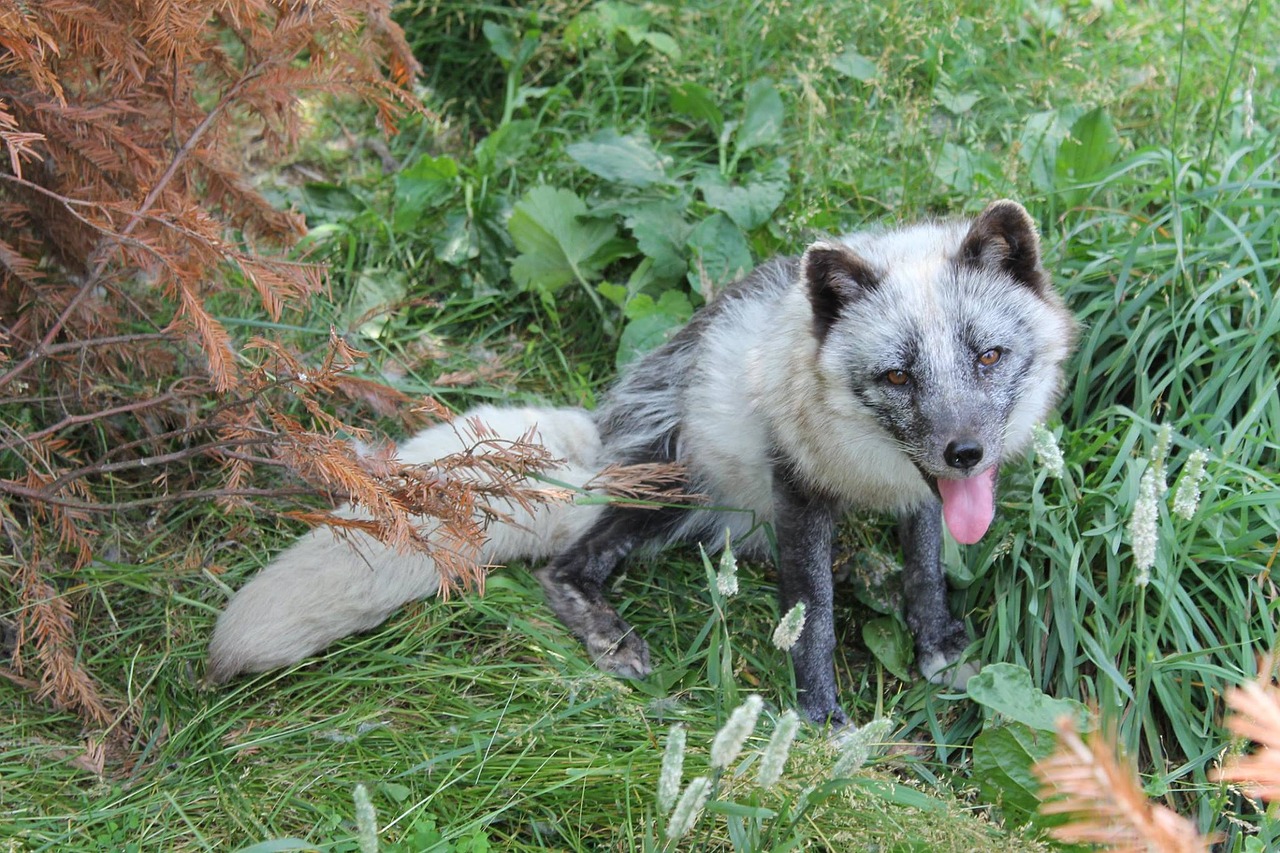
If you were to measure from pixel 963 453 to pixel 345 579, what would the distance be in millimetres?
1742

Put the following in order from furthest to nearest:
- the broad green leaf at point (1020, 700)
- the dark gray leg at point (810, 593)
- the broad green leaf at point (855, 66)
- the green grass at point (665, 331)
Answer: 1. the broad green leaf at point (855, 66)
2. the dark gray leg at point (810, 593)
3. the green grass at point (665, 331)
4. the broad green leaf at point (1020, 700)

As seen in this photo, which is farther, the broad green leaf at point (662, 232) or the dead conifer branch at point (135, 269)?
the broad green leaf at point (662, 232)

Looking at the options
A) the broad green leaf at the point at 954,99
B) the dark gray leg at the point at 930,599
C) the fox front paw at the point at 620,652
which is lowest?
the fox front paw at the point at 620,652

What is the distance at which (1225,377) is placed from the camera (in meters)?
3.38

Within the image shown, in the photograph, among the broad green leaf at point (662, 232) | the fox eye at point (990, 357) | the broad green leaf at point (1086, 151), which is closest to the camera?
the fox eye at point (990, 357)

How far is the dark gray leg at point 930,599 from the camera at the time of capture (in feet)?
11.2

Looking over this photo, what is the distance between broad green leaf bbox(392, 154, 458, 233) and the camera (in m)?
4.65

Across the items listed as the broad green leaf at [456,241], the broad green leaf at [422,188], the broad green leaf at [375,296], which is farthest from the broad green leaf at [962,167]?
the broad green leaf at [375,296]

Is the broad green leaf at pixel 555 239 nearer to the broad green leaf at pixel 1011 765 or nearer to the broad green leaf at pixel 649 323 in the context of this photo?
the broad green leaf at pixel 649 323

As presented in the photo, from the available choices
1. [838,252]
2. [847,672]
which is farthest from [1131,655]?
[838,252]

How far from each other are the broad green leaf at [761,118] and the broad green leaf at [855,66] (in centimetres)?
27

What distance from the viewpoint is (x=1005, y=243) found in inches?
119

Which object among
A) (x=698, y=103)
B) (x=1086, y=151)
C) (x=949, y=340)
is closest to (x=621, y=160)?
(x=698, y=103)

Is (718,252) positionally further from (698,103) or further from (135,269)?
(135,269)
